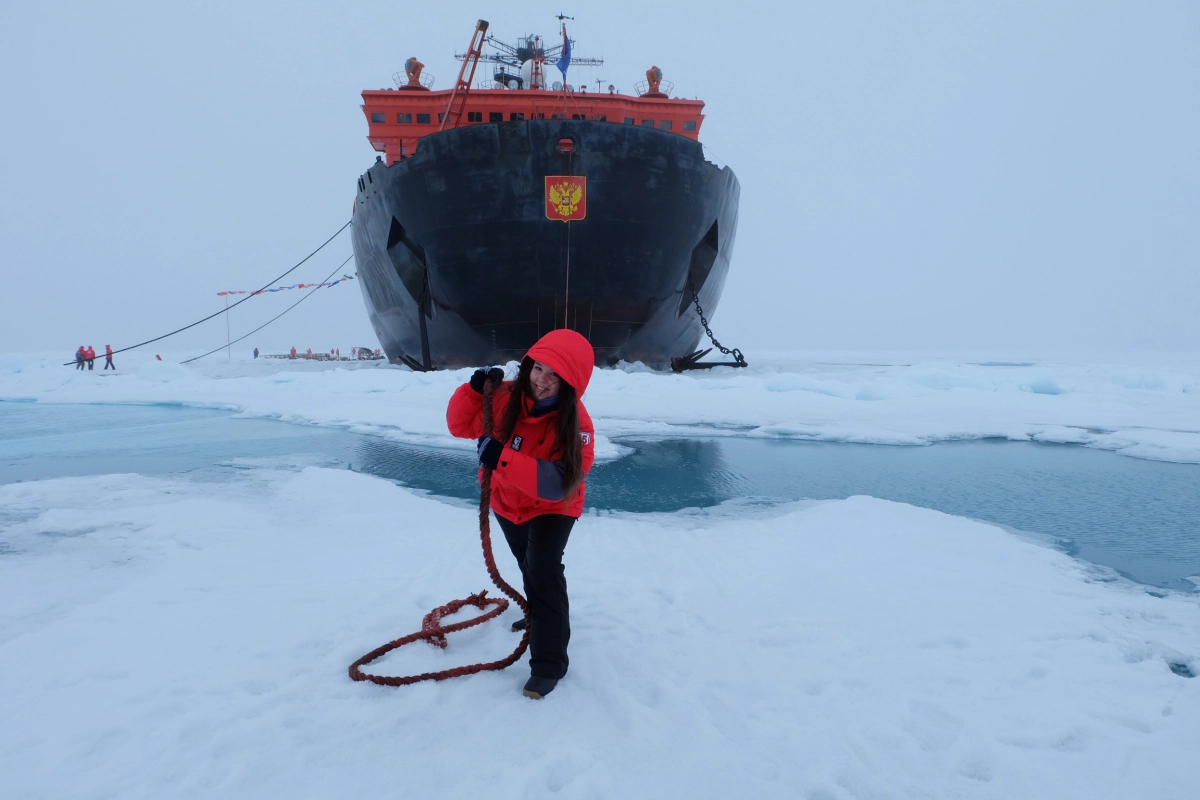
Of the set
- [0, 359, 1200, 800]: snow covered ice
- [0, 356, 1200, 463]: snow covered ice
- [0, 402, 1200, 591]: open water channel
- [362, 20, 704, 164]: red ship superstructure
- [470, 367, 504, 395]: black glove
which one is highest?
[362, 20, 704, 164]: red ship superstructure

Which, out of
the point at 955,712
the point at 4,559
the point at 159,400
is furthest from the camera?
the point at 159,400

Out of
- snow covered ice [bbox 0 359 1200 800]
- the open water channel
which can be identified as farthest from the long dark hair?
the open water channel

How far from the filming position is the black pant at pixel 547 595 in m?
1.96

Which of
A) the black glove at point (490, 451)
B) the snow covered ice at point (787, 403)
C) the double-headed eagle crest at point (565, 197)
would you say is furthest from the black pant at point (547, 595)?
the double-headed eagle crest at point (565, 197)

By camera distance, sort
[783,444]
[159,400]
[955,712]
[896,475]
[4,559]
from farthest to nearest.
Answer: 1. [159,400]
2. [783,444]
3. [896,475]
4. [4,559]
5. [955,712]

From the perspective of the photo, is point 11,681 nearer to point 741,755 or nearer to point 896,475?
point 741,755

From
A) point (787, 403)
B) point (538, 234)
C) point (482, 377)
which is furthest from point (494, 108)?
point (482, 377)

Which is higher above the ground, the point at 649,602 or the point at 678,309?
the point at 678,309

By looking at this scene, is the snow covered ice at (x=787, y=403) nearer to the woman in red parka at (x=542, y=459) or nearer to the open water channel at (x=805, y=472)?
the open water channel at (x=805, y=472)

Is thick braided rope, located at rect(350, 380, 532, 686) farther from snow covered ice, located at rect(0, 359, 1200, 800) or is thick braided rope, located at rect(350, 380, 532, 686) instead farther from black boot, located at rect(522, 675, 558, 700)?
black boot, located at rect(522, 675, 558, 700)

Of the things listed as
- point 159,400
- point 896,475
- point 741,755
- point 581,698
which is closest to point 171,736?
point 581,698

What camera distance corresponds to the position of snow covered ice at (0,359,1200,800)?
157 cm

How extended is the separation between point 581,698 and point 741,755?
52 cm

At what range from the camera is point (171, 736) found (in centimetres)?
166
